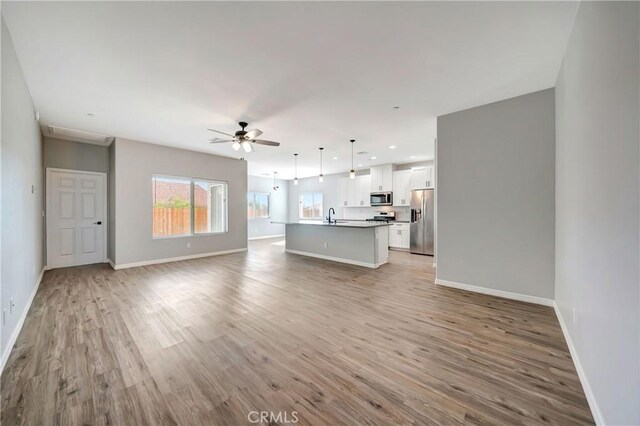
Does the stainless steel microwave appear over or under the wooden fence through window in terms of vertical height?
over

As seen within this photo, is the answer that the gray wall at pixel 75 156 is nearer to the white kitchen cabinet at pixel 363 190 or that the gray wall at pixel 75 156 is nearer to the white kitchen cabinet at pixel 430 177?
the white kitchen cabinet at pixel 363 190

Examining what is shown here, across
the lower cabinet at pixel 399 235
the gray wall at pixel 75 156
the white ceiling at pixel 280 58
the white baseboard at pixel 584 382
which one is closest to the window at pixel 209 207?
the gray wall at pixel 75 156

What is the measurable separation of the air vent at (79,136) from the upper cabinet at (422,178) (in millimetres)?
7677

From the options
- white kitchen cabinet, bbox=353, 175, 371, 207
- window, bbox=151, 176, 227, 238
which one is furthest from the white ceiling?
white kitchen cabinet, bbox=353, 175, 371, 207

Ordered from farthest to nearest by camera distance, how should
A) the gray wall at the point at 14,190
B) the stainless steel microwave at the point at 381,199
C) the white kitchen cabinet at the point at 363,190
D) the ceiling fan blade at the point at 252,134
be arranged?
the white kitchen cabinet at the point at 363,190
the stainless steel microwave at the point at 381,199
the ceiling fan blade at the point at 252,134
the gray wall at the point at 14,190

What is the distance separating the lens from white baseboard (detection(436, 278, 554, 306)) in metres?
3.20

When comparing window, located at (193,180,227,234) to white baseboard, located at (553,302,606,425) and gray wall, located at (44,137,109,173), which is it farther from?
white baseboard, located at (553,302,606,425)

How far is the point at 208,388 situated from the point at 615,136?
3.01 metres

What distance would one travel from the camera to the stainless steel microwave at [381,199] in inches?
316

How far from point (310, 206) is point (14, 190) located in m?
9.15

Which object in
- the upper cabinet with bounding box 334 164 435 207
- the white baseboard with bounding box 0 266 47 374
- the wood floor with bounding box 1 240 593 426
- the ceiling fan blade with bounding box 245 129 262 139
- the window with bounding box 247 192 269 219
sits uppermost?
the ceiling fan blade with bounding box 245 129 262 139

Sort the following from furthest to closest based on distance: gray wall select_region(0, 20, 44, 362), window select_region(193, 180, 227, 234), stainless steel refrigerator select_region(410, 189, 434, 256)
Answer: stainless steel refrigerator select_region(410, 189, 434, 256) → window select_region(193, 180, 227, 234) → gray wall select_region(0, 20, 44, 362)

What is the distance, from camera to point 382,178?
8234 millimetres

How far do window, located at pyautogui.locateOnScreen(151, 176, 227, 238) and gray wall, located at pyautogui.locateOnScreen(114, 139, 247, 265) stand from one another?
7.0 inches
